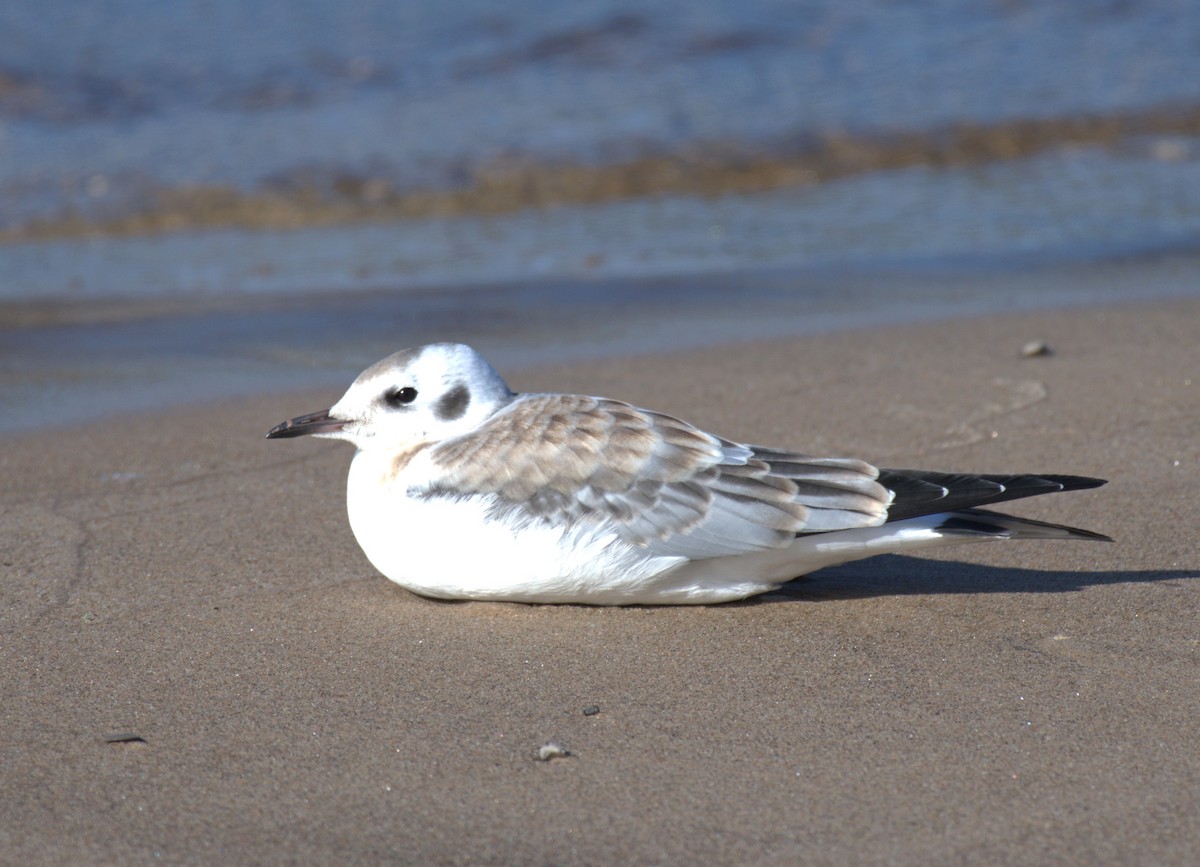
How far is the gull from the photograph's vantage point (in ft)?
12.9

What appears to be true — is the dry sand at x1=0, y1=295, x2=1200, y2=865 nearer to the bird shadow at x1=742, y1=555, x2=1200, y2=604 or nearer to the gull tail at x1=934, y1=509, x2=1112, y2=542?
the bird shadow at x1=742, y1=555, x2=1200, y2=604

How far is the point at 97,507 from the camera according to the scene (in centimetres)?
502

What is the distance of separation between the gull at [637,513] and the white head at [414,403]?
0.19m

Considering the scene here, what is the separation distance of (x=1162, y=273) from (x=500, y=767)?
21.1 ft

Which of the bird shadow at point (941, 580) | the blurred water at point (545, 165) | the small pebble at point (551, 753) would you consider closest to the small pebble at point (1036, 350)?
the blurred water at point (545, 165)

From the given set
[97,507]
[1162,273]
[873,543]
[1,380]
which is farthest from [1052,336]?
[1,380]

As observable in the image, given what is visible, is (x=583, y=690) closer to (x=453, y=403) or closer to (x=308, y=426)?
(x=453, y=403)

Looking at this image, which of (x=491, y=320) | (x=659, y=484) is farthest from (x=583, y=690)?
(x=491, y=320)

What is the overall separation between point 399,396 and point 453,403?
0.16 m

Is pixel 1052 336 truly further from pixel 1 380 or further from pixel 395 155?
pixel 395 155

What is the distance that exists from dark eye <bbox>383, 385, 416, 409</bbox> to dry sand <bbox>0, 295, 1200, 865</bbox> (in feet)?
1.77

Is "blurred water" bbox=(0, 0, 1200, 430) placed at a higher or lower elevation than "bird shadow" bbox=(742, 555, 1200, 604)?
higher

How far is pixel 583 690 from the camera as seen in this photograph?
361 cm

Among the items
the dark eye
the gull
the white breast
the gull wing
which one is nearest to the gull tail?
the gull
